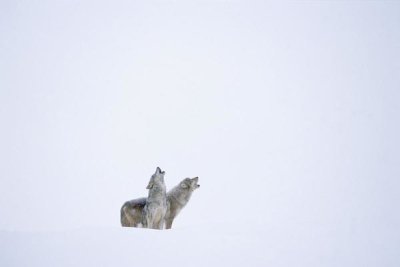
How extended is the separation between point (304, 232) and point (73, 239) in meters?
5.22

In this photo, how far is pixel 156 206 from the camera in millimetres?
13047

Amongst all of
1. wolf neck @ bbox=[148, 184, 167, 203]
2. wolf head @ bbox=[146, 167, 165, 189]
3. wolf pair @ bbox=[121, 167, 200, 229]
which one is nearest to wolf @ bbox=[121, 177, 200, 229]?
wolf pair @ bbox=[121, 167, 200, 229]

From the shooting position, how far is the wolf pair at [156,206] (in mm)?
12984

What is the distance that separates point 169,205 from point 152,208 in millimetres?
1895

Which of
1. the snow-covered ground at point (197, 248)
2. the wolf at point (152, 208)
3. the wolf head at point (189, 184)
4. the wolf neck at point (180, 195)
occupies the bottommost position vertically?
the snow-covered ground at point (197, 248)

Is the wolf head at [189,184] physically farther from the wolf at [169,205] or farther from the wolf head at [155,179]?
the wolf head at [155,179]

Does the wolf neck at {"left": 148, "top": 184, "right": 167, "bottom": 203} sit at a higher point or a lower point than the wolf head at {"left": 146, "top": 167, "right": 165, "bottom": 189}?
lower

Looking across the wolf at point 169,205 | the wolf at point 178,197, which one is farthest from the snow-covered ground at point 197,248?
the wolf at point 178,197

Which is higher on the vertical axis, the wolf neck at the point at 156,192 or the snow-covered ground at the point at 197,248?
Result: the wolf neck at the point at 156,192

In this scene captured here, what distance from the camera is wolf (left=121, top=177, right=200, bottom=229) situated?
1365cm

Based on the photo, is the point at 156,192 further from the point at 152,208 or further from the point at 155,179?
the point at 152,208

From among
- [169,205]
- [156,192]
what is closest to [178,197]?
[169,205]

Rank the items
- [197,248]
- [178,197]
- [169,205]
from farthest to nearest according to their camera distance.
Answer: [178,197] → [169,205] → [197,248]

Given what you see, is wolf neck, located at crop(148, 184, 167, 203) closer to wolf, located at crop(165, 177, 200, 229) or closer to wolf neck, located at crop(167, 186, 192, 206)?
wolf, located at crop(165, 177, 200, 229)
